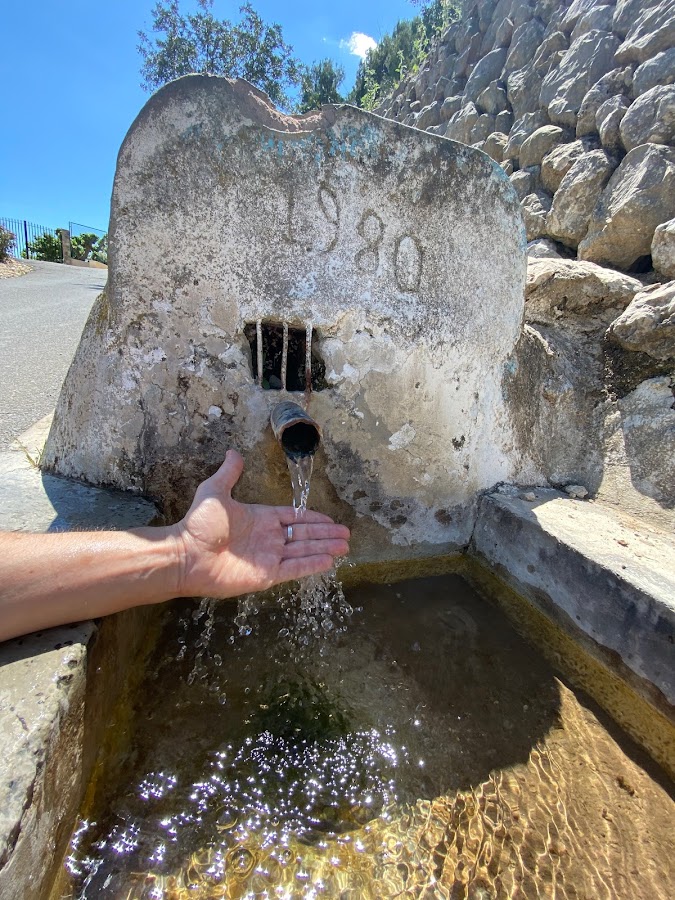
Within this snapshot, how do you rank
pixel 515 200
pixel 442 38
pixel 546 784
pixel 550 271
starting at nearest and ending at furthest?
pixel 546 784, pixel 515 200, pixel 550 271, pixel 442 38

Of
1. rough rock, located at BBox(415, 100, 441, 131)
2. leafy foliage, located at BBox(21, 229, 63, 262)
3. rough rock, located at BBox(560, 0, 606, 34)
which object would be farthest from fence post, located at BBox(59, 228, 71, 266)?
rough rock, located at BBox(560, 0, 606, 34)

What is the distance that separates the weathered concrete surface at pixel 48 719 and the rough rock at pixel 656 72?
6.11 metres

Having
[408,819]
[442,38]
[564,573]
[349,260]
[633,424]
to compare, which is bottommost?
[408,819]

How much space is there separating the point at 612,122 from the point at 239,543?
5609mm

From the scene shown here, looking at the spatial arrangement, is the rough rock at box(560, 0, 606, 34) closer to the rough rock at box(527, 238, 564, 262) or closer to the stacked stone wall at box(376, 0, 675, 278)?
the stacked stone wall at box(376, 0, 675, 278)

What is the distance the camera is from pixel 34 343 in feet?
16.0

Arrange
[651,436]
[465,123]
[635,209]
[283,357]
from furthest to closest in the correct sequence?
[465,123] → [635,209] → [651,436] → [283,357]

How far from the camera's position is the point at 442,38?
1047cm

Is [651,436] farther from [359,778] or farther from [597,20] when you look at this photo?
[597,20]

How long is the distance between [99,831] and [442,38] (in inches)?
578

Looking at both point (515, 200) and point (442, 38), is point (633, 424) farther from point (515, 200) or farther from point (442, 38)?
point (442, 38)

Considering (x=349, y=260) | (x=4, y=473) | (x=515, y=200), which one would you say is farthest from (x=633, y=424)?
(x=4, y=473)

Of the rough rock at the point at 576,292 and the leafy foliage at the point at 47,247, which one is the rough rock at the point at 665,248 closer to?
the rough rock at the point at 576,292

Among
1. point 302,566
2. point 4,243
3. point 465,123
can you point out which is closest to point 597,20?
point 465,123
